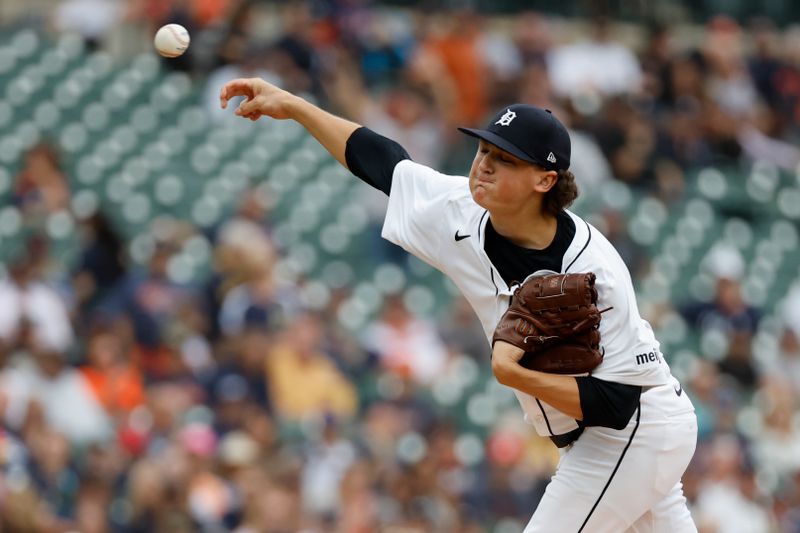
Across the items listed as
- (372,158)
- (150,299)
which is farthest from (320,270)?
(372,158)

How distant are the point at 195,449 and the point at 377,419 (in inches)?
53.7

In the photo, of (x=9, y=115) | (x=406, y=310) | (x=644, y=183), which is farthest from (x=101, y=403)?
(x=644, y=183)

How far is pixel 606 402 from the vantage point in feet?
14.1

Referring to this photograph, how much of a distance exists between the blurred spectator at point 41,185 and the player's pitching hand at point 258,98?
18.4ft

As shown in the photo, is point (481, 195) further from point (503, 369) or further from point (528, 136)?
point (503, 369)

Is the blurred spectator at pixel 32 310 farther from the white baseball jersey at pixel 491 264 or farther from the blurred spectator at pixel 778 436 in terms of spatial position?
the blurred spectator at pixel 778 436

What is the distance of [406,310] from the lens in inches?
402

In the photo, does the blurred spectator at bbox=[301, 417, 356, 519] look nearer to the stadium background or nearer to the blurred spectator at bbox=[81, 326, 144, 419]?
the stadium background

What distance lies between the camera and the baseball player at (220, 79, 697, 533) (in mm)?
4324

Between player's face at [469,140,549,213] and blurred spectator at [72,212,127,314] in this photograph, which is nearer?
player's face at [469,140,549,213]

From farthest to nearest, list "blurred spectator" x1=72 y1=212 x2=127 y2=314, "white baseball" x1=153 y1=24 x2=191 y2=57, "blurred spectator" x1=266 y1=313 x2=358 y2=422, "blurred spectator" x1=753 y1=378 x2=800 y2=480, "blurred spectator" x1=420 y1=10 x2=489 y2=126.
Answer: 1. "blurred spectator" x1=420 y1=10 x2=489 y2=126
2. "blurred spectator" x1=753 y1=378 x2=800 y2=480
3. "blurred spectator" x1=72 y1=212 x2=127 y2=314
4. "blurred spectator" x1=266 y1=313 x2=358 y2=422
5. "white baseball" x1=153 y1=24 x2=191 y2=57

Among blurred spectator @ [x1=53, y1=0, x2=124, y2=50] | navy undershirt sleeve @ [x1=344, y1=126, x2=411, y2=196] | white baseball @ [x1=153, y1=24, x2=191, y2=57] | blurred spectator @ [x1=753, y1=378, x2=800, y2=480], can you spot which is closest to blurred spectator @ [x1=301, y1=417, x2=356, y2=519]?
Result: blurred spectator @ [x1=753, y1=378, x2=800, y2=480]

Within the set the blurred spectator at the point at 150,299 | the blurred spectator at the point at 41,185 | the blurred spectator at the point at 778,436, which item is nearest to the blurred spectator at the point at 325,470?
the blurred spectator at the point at 150,299

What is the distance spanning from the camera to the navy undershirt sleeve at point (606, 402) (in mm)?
4258
